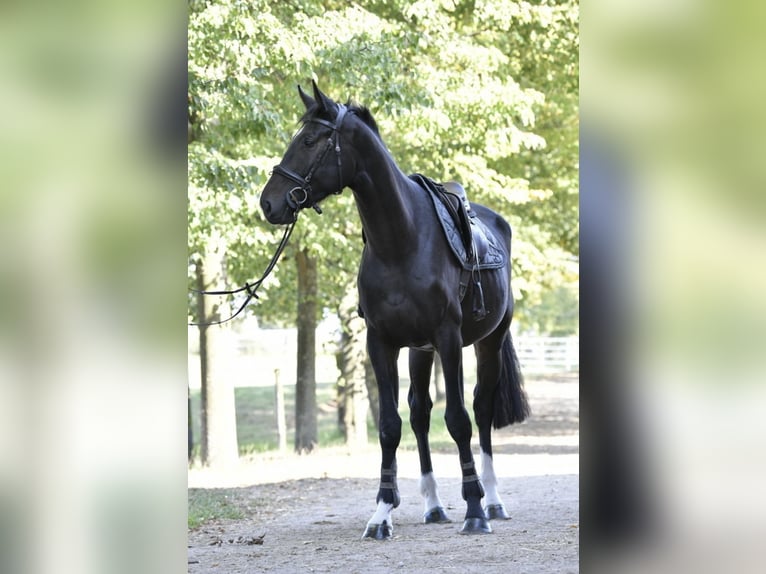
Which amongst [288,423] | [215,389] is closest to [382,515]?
[215,389]

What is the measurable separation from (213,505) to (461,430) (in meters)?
3.01

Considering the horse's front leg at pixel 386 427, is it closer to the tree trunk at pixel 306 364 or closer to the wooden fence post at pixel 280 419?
the tree trunk at pixel 306 364

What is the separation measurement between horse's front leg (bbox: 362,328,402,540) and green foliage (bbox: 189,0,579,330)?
2213 millimetres

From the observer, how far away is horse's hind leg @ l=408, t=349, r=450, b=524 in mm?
7848

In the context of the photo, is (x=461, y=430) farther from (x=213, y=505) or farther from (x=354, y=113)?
(x=213, y=505)

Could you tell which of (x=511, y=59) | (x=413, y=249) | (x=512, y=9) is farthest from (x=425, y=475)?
(x=511, y=59)

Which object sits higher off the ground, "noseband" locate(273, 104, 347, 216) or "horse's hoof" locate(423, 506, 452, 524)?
"noseband" locate(273, 104, 347, 216)

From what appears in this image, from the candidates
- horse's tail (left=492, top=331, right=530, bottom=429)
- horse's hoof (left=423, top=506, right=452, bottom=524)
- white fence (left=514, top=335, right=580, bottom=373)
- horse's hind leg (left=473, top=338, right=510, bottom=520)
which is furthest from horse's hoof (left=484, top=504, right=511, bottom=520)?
white fence (left=514, top=335, right=580, bottom=373)

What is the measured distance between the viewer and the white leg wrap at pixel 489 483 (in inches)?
322

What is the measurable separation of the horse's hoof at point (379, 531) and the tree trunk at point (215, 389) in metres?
6.41

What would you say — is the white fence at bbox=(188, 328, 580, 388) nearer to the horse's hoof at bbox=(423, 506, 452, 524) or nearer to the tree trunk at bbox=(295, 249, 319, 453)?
the tree trunk at bbox=(295, 249, 319, 453)

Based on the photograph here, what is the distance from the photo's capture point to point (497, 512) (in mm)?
8094
